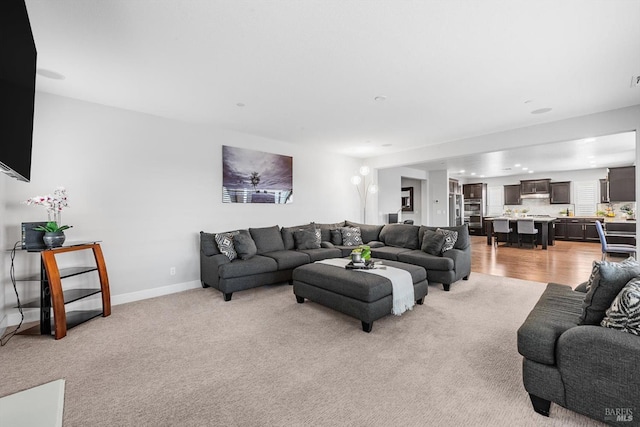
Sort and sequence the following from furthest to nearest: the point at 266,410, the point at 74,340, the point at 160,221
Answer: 1. the point at 160,221
2. the point at 74,340
3. the point at 266,410

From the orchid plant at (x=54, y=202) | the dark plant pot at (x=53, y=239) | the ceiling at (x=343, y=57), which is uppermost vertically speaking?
the ceiling at (x=343, y=57)

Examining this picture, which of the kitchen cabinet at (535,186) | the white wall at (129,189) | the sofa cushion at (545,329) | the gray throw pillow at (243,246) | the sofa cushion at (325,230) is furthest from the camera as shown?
the kitchen cabinet at (535,186)

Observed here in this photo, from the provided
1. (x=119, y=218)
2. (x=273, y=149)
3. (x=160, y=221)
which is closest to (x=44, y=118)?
(x=119, y=218)

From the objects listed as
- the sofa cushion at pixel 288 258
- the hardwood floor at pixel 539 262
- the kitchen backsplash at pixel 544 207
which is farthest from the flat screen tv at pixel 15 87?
the kitchen backsplash at pixel 544 207

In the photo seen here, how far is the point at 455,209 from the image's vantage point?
37.0ft

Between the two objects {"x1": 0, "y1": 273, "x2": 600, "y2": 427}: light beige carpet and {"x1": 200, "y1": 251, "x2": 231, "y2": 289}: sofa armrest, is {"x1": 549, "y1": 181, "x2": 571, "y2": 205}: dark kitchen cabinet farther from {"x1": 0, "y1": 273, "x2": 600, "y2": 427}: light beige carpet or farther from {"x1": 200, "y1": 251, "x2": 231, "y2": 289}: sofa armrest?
{"x1": 200, "y1": 251, "x2": 231, "y2": 289}: sofa armrest

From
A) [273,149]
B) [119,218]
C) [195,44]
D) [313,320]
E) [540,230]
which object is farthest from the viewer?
[540,230]

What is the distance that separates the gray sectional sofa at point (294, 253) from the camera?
4141 millimetres

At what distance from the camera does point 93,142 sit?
3.69m

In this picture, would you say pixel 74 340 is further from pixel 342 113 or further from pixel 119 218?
pixel 342 113

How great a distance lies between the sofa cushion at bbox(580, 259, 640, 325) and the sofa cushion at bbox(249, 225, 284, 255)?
4.13 m

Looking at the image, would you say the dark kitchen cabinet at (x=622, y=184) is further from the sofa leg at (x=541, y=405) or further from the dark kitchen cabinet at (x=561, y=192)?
the sofa leg at (x=541, y=405)

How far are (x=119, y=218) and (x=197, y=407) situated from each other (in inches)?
120

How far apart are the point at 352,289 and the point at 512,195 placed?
1167cm
